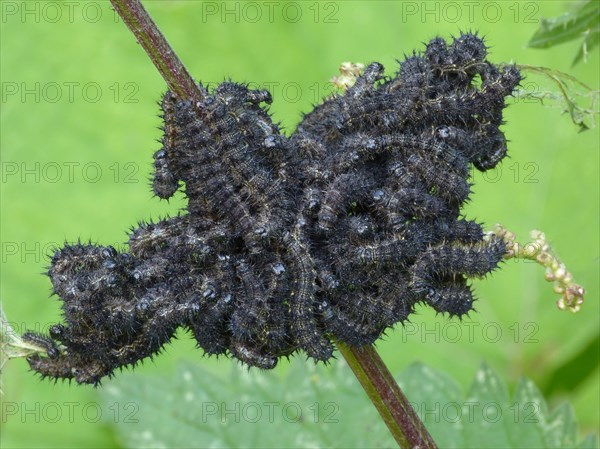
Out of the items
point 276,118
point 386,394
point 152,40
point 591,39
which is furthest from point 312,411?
point 152,40

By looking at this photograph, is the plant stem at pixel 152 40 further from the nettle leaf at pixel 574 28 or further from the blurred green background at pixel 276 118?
the blurred green background at pixel 276 118

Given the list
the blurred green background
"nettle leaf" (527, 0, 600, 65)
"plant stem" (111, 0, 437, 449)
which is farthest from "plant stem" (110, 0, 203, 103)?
the blurred green background

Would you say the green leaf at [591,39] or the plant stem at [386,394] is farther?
the green leaf at [591,39]

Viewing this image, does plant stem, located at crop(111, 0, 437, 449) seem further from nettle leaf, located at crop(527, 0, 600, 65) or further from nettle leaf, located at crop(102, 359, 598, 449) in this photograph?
nettle leaf, located at crop(102, 359, 598, 449)

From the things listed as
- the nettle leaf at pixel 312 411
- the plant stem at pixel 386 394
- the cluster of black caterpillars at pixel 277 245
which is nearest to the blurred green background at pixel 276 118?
the nettle leaf at pixel 312 411

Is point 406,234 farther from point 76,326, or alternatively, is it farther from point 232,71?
point 232,71

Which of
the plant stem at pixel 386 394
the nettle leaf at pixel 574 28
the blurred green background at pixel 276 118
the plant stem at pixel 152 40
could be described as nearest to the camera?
the plant stem at pixel 152 40

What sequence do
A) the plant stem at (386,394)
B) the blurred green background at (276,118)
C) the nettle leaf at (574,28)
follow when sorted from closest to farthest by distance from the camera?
the plant stem at (386,394) → the nettle leaf at (574,28) → the blurred green background at (276,118)
